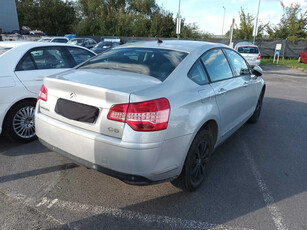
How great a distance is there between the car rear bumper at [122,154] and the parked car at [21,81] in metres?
1.59

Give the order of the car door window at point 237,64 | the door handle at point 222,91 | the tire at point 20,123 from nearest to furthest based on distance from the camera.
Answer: the door handle at point 222,91 → the tire at point 20,123 → the car door window at point 237,64

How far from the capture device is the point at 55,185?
2.93 metres

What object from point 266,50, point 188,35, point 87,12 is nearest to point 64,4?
point 87,12

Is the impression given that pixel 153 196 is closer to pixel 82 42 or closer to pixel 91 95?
pixel 91 95

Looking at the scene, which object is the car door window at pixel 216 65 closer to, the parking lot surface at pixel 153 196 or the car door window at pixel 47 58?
the parking lot surface at pixel 153 196

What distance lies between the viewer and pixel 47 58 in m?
4.39

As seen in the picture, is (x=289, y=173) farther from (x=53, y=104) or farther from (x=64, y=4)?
(x=64, y=4)

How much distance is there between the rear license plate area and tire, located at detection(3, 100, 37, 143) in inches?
64.0

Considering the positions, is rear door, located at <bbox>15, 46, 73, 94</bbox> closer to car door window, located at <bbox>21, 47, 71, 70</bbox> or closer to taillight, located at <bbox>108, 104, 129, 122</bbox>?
car door window, located at <bbox>21, 47, 71, 70</bbox>

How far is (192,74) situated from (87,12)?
47.3 meters

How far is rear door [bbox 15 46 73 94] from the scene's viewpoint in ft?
12.8

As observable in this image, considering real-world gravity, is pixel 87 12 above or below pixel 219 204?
above

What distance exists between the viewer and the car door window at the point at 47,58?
4.09m

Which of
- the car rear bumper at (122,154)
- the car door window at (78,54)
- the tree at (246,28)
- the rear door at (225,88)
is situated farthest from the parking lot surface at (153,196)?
the tree at (246,28)
